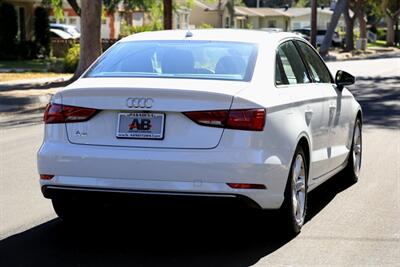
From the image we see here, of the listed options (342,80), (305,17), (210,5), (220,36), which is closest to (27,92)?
(342,80)

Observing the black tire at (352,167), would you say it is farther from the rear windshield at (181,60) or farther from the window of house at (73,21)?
the window of house at (73,21)

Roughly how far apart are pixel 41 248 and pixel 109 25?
55.7m

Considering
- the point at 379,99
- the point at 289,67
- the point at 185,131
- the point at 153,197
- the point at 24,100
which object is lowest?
the point at 379,99

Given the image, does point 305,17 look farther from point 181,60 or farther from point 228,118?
point 228,118

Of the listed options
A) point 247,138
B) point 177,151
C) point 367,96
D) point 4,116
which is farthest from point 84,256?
point 367,96

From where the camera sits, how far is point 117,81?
20.2 ft

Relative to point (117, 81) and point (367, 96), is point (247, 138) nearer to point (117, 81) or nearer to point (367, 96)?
point (117, 81)

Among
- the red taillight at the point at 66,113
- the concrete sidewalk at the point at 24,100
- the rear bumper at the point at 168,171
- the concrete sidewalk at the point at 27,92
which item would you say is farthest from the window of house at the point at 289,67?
the concrete sidewalk at the point at 27,92

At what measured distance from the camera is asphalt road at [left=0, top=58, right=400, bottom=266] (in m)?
5.90

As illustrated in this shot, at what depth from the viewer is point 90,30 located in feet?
73.4

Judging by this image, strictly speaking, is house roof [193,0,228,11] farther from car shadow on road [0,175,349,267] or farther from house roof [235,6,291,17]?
car shadow on road [0,175,349,267]

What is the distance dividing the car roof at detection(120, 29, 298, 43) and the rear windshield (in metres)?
0.10

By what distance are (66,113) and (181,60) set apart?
1.06 m

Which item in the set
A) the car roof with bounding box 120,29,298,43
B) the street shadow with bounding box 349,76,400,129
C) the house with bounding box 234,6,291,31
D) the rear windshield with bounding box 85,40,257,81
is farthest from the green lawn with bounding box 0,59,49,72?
the house with bounding box 234,6,291,31
